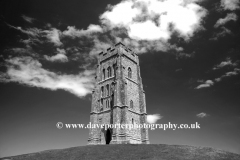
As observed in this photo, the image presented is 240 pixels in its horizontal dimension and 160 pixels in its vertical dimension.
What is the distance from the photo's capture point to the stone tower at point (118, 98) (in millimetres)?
27656

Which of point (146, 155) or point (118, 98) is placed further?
point (118, 98)

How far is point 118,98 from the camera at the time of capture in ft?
94.0

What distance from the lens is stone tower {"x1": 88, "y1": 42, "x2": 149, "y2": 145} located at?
2766 centimetres

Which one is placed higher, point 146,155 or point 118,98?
point 118,98

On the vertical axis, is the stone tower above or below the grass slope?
above

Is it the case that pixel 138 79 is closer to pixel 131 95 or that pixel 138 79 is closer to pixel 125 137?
pixel 131 95

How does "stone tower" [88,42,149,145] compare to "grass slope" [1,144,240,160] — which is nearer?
"grass slope" [1,144,240,160]

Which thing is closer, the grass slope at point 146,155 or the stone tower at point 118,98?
the grass slope at point 146,155

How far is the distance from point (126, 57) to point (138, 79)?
16.8 feet

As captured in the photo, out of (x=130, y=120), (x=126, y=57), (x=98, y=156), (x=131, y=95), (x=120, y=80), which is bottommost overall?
(x=98, y=156)

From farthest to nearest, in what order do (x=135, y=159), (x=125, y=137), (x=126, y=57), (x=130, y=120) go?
(x=126, y=57) → (x=130, y=120) → (x=125, y=137) → (x=135, y=159)

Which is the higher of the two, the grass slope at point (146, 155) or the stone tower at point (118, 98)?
the stone tower at point (118, 98)

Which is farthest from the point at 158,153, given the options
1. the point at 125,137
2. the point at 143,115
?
the point at 143,115

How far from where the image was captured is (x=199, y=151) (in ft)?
56.2
